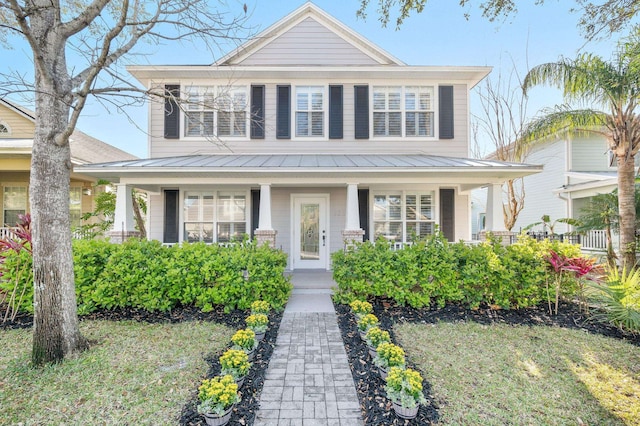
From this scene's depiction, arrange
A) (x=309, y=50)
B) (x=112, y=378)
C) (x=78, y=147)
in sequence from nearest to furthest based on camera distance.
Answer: (x=112, y=378), (x=309, y=50), (x=78, y=147)

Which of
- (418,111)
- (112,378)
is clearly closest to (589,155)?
(418,111)

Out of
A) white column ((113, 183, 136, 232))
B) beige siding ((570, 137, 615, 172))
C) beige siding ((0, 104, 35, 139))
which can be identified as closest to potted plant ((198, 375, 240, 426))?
white column ((113, 183, 136, 232))

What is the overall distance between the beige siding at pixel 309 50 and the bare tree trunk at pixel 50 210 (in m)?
6.23

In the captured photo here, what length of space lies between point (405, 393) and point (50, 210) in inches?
183

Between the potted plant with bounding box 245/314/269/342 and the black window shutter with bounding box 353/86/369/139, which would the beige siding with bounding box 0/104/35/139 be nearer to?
the black window shutter with bounding box 353/86/369/139

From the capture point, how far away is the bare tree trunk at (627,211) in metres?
7.12

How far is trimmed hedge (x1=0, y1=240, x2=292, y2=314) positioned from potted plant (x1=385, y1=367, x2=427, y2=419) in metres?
3.08

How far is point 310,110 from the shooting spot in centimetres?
906

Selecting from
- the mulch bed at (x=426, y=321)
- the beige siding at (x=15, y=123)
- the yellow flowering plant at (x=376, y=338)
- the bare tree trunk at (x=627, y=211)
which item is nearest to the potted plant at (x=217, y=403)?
the mulch bed at (x=426, y=321)

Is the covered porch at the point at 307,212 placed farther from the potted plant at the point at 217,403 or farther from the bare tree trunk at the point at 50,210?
the potted plant at the point at 217,403

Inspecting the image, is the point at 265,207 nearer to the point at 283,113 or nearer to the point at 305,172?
the point at 305,172

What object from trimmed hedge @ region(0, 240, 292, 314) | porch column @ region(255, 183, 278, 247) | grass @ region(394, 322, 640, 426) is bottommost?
grass @ region(394, 322, 640, 426)

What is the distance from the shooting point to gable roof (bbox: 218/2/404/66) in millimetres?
9234

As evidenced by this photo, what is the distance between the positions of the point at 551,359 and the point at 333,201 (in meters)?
6.21
